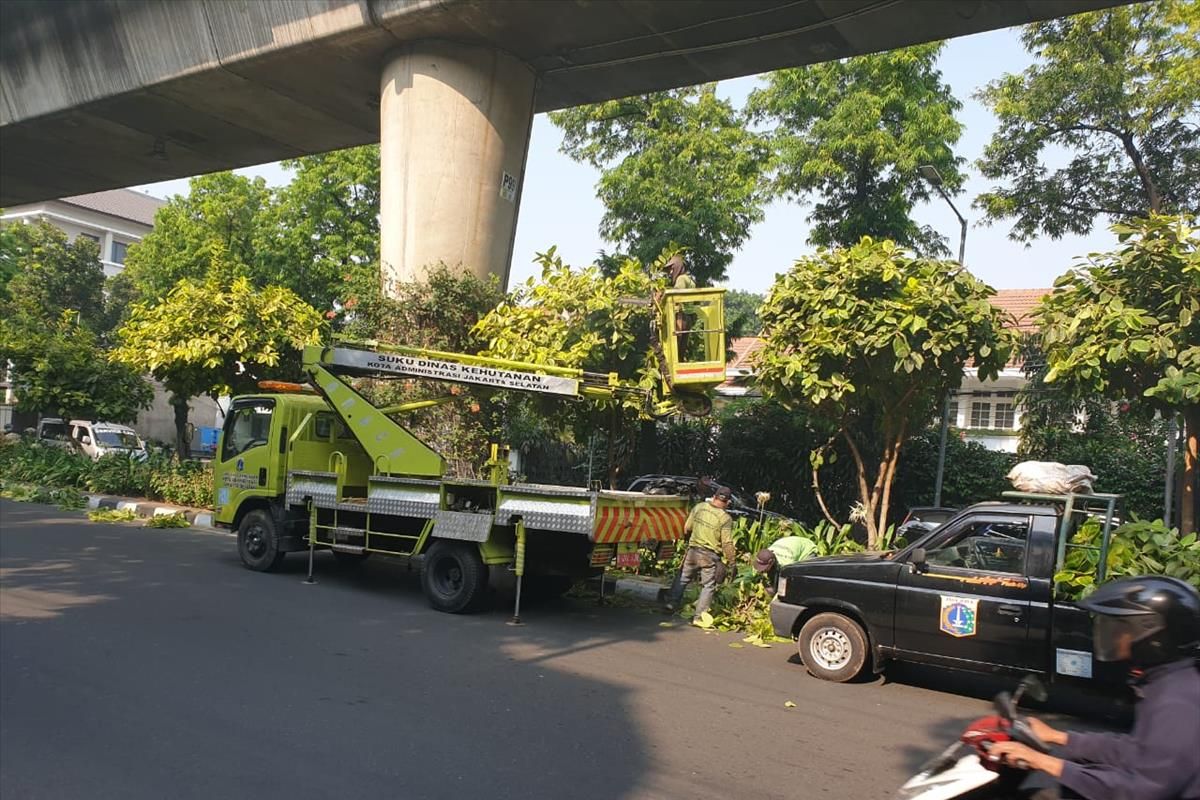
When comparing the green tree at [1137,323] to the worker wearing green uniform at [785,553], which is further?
the worker wearing green uniform at [785,553]

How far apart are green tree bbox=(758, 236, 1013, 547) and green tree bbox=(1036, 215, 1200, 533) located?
92 centimetres

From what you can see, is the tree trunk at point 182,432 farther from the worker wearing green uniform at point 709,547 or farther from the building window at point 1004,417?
the building window at point 1004,417

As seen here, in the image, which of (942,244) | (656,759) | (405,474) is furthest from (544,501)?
(942,244)

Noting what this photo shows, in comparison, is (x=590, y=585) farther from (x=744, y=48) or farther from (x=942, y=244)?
(x=942, y=244)

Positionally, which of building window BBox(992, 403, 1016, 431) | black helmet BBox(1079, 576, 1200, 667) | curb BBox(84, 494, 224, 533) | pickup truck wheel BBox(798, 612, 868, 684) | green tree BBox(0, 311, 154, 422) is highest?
building window BBox(992, 403, 1016, 431)

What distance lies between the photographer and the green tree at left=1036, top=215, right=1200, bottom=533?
29.4 feet

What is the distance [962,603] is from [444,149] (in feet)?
39.2

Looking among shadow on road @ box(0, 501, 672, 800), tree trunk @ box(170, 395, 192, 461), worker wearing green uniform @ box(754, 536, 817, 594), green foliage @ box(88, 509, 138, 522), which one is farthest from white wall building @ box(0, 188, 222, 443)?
worker wearing green uniform @ box(754, 536, 817, 594)

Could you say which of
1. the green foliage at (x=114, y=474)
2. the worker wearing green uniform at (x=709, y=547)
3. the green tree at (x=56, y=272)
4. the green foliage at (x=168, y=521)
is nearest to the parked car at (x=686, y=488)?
the worker wearing green uniform at (x=709, y=547)

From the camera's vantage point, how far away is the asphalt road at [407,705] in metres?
4.76

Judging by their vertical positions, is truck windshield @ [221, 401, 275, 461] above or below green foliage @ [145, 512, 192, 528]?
above

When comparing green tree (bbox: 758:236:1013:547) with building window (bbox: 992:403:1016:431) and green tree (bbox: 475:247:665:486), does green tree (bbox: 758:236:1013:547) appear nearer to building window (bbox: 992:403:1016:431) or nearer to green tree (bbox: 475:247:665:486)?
green tree (bbox: 475:247:665:486)

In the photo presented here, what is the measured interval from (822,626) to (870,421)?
25.2ft

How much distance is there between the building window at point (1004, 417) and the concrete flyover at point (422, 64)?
51.2 feet
